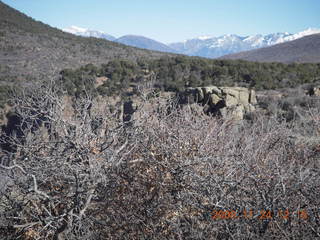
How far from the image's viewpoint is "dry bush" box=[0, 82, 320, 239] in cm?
286

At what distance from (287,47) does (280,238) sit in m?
77.1

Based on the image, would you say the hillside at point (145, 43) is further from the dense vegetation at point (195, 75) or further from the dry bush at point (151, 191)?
the dry bush at point (151, 191)

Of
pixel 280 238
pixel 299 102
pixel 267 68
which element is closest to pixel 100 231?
pixel 280 238

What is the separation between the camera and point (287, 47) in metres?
70.2

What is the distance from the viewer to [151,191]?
397 cm
